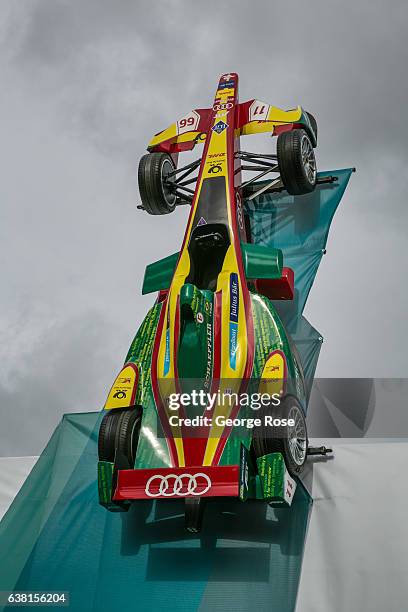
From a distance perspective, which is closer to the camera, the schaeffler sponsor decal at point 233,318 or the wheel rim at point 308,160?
the schaeffler sponsor decal at point 233,318

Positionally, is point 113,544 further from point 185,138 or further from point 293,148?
point 185,138

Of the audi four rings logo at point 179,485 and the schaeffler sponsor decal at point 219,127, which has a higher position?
the schaeffler sponsor decal at point 219,127

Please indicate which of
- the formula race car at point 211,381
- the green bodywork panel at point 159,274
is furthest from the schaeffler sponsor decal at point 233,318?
the green bodywork panel at point 159,274

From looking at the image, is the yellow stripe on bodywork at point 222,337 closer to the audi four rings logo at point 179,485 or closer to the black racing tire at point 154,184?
the audi four rings logo at point 179,485

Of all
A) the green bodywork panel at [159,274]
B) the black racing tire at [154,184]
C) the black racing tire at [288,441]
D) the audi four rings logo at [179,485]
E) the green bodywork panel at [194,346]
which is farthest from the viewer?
the black racing tire at [154,184]

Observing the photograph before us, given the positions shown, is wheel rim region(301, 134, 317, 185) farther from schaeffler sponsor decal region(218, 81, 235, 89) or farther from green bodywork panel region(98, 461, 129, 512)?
green bodywork panel region(98, 461, 129, 512)

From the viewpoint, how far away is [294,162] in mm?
5578

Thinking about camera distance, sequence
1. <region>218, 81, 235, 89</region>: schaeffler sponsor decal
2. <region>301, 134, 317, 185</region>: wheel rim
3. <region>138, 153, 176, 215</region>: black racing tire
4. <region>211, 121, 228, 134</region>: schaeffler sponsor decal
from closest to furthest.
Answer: <region>301, 134, 317, 185</region>: wheel rim → <region>211, 121, 228, 134</region>: schaeffler sponsor decal → <region>138, 153, 176, 215</region>: black racing tire → <region>218, 81, 235, 89</region>: schaeffler sponsor decal

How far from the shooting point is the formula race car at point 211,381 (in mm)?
3859

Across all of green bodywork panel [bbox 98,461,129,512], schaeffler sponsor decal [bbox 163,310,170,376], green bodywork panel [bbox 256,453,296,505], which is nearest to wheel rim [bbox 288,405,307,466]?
green bodywork panel [bbox 256,453,296,505]

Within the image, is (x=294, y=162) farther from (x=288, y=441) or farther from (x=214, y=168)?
(x=288, y=441)

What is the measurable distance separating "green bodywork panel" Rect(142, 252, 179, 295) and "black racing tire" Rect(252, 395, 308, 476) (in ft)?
4.89

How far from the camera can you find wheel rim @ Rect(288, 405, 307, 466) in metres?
4.01

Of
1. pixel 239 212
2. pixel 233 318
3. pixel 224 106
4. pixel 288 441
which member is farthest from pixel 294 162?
pixel 288 441
